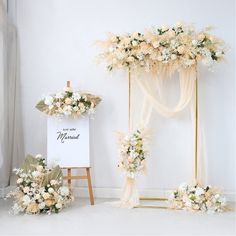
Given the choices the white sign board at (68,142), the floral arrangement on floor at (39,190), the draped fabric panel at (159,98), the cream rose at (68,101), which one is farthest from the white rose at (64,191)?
the cream rose at (68,101)

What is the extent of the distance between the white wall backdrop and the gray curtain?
91mm

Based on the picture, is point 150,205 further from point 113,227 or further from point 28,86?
→ point 28,86

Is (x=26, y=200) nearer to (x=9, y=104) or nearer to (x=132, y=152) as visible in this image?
(x=132, y=152)

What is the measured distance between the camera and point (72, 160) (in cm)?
380

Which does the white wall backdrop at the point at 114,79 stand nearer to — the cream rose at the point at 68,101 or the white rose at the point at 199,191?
the white rose at the point at 199,191

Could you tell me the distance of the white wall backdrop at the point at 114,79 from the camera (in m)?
3.99

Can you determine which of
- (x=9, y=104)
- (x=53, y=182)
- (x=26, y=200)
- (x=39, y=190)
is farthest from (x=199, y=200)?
(x=9, y=104)

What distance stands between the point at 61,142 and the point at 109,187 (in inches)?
31.6

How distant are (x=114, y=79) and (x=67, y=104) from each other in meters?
0.76

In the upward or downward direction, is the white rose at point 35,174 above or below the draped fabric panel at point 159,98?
below

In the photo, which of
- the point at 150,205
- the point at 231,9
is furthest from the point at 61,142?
the point at 231,9

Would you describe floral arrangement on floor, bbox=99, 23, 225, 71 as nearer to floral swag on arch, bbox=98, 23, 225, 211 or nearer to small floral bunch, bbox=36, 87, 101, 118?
floral swag on arch, bbox=98, 23, 225, 211

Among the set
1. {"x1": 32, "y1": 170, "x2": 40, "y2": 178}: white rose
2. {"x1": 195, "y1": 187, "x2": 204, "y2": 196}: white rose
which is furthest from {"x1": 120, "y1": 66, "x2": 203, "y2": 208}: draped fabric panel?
{"x1": 32, "y1": 170, "x2": 40, "y2": 178}: white rose

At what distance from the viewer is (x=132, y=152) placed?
3625 millimetres
